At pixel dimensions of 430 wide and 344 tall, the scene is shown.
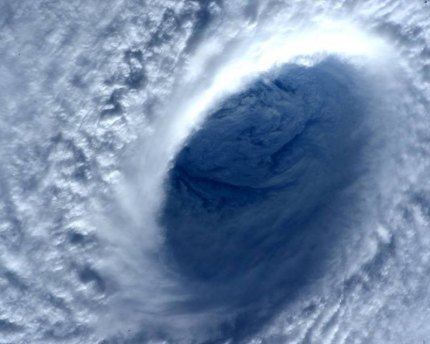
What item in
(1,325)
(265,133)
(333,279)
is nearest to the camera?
(1,325)

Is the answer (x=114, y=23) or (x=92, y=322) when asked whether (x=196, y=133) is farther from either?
(x=92, y=322)

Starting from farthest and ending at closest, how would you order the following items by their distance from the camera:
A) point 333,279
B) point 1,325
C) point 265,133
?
point 265,133, point 333,279, point 1,325

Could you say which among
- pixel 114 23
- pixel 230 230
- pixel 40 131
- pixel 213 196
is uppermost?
pixel 114 23

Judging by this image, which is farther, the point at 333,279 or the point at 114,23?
the point at 114,23

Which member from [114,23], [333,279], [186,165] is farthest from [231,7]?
[333,279]

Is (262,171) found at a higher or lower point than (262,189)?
higher

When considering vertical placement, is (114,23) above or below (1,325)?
above
